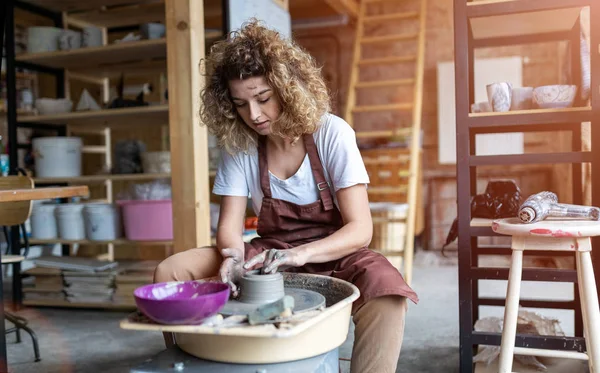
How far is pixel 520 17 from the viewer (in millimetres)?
2418

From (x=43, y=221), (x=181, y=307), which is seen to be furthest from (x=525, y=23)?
(x=43, y=221)

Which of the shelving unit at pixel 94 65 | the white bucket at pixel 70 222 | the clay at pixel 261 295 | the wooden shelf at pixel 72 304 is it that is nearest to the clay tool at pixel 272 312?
the clay at pixel 261 295

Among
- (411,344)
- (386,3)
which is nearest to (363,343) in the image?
(411,344)

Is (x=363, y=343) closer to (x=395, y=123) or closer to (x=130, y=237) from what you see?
(x=130, y=237)

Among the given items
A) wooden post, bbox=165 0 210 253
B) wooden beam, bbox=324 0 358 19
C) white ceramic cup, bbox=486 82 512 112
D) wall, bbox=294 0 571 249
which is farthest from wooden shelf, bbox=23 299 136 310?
wooden beam, bbox=324 0 358 19

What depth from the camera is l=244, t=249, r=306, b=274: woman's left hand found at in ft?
5.02

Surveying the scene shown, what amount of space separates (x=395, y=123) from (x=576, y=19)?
3.64 meters

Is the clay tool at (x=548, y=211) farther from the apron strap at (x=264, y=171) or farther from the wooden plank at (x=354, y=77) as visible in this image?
the wooden plank at (x=354, y=77)

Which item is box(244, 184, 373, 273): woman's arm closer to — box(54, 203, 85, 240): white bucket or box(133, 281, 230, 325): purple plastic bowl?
box(133, 281, 230, 325): purple plastic bowl

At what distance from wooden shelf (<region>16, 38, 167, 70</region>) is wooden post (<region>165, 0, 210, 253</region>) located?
18.1 inches

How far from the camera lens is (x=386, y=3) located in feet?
20.0

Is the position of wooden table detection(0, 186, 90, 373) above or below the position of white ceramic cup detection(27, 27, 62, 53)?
below

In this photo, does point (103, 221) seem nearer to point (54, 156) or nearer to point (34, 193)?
point (54, 156)

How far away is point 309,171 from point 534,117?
938 mm
